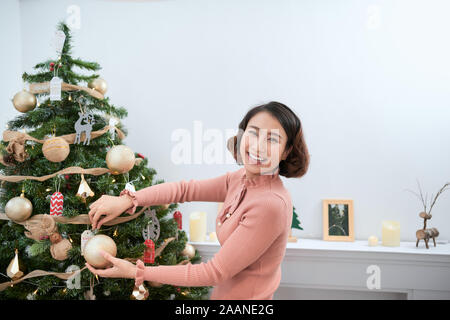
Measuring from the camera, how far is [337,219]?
227 centimetres

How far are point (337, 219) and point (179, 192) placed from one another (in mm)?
1343

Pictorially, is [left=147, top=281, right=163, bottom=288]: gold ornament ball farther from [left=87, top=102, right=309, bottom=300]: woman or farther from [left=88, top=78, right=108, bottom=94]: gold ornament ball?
[left=88, top=78, right=108, bottom=94]: gold ornament ball

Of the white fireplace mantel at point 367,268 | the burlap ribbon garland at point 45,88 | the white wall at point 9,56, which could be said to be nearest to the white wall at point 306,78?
the white wall at point 9,56

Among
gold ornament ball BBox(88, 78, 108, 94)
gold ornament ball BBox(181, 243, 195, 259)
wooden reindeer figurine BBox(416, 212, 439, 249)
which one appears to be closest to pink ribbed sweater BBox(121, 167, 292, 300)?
gold ornament ball BBox(88, 78, 108, 94)

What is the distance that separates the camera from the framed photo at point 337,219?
2.26 metres

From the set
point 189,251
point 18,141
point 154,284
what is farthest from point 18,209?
point 189,251

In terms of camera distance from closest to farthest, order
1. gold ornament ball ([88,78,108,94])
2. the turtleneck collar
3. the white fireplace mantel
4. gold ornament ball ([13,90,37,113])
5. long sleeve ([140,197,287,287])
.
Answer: long sleeve ([140,197,287,287])
the turtleneck collar
gold ornament ball ([13,90,37,113])
gold ornament ball ([88,78,108,94])
the white fireplace mantel

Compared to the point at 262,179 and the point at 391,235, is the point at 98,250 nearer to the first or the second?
the point at 262,179

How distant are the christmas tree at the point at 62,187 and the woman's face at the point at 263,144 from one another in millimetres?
539

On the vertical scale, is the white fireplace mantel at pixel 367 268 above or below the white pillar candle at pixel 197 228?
below

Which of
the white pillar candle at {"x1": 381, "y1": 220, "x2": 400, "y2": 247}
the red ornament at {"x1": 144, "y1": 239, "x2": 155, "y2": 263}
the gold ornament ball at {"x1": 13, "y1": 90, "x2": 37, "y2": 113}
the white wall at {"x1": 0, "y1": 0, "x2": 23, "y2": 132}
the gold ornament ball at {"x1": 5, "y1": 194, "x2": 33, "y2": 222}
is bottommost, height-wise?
the white pillar candle at {"x1": 381, "y1": 220, "x2": 400, "y2": 247}

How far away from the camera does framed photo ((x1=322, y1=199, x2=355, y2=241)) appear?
226 centimetres

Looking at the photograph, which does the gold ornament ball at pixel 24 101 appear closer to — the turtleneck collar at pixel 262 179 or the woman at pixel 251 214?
the woman at pixel 251 214

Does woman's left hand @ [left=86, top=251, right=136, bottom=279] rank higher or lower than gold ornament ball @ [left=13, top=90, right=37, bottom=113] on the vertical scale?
lower
